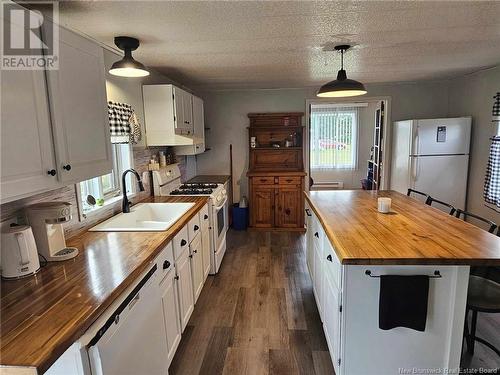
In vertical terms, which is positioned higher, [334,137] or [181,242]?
[334,137]

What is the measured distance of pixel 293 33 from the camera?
217 centimetres

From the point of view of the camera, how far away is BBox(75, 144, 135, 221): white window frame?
208 centimetres

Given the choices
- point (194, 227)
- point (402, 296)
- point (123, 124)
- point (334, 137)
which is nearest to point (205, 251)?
point (194, 227)

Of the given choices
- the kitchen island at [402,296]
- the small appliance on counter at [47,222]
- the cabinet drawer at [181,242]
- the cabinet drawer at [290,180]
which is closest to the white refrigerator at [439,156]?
the cabinet drawer at [290,180]

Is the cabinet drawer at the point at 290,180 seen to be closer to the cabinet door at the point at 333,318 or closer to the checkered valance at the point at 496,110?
the checkered valance at the point at 496,110

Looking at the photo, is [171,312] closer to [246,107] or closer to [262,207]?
[262,207]

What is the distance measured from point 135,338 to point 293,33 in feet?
6.92

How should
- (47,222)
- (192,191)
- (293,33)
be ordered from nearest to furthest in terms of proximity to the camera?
Answer: (47,222)
(293,33)
(192,191)

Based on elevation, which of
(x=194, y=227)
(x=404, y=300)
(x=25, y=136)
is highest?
(x=25, y=136)

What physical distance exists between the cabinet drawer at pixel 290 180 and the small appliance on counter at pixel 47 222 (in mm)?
3495

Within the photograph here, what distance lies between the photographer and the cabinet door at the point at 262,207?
15.8 ft

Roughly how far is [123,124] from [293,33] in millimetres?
1540

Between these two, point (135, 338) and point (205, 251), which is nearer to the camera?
point (135, 338)

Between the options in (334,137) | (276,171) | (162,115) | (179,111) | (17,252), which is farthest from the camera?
(334,137)
